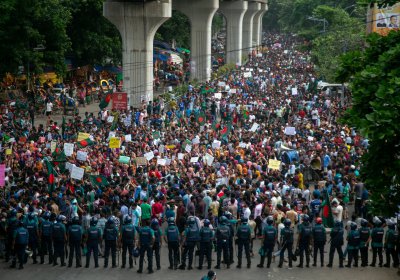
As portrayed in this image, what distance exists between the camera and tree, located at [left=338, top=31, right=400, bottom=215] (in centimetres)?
1217

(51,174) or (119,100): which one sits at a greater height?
(119,100)

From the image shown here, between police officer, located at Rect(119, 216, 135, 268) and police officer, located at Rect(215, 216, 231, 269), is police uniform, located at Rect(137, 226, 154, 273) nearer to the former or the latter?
police officer, located at Rect(119, 216, 135, 268)

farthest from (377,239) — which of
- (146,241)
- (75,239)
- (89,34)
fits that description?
(89,34)

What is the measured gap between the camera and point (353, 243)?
56.9 ft

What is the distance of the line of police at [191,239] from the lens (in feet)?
56.4

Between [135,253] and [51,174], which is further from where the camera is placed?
[51,174]

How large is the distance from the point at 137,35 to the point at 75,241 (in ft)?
83.8

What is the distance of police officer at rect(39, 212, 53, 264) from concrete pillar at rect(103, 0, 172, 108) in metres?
23.7

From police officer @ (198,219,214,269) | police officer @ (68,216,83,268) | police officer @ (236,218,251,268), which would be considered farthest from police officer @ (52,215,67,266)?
police officer @ (236,218,251,268)

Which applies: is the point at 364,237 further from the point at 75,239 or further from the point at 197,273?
the point at 75,239

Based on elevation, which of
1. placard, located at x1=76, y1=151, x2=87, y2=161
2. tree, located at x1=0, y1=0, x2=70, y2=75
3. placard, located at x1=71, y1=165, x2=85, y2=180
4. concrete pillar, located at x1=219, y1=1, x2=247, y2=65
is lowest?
placard, located at x1=71, y1=165, x2=85, y2=180

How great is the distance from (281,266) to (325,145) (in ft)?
36.5

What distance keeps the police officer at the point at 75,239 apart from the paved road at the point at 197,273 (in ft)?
0.97

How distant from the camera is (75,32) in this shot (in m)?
47.4
